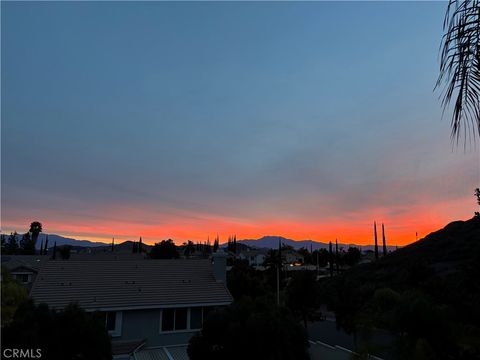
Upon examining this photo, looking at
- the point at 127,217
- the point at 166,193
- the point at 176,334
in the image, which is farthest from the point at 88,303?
the point at 127,217

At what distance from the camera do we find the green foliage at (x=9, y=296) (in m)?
10.3

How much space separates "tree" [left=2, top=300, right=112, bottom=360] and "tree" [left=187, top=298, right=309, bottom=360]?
3.72 metres

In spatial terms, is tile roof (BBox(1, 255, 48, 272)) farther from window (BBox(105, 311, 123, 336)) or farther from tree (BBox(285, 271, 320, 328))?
tree (BBox(285, 271, 320, 328))

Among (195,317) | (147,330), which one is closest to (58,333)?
(147,330)

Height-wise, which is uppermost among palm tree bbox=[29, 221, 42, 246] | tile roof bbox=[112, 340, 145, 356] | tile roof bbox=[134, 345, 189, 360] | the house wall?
palm tree bbox=[29, 221, 42, 246]

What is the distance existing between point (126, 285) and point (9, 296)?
12.1m

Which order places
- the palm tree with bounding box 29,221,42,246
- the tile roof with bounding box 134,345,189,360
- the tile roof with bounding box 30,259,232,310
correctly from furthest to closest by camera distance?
1. the palm tree with bounding box 29,221,42,246
2. the tile roof with bounding box 30,259,232,310
3. the tile roof with bounding box 134,345,189,360

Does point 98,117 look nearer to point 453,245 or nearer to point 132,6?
point 132,6

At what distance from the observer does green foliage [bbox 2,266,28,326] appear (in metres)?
10.3

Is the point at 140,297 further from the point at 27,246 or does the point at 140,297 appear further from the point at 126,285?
the point at 27,246

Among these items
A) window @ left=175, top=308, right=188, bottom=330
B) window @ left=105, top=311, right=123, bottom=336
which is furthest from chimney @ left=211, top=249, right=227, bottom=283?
window @ left=105, top=311, right=123, bottom=336

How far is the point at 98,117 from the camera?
24.7m

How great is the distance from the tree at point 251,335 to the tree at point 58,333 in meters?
3.72

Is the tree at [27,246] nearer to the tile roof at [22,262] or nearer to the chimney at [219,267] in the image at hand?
the tile roof at [22,262]
